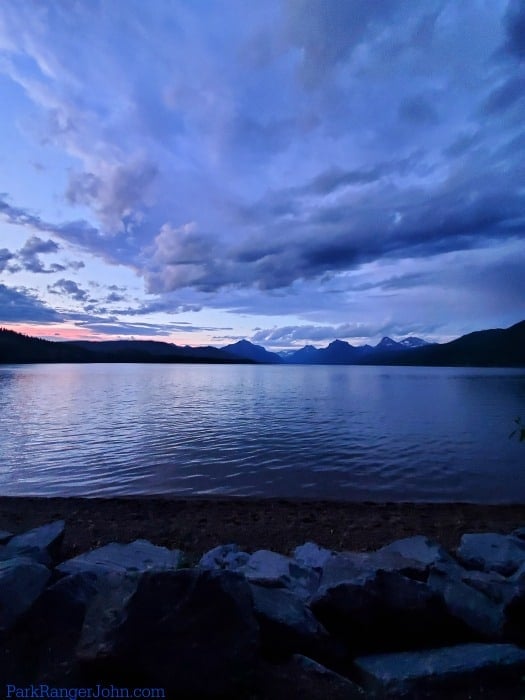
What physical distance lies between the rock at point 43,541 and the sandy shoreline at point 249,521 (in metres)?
1.27

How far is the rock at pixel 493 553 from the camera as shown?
7.52 m

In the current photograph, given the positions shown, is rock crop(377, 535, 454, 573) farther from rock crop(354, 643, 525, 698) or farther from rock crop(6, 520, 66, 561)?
rock crop(6, 520, 66, 561)

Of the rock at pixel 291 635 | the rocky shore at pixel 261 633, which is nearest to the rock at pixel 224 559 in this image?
the rocky shore at pixel 261 633

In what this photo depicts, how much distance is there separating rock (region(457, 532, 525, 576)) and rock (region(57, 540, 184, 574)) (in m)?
5.36

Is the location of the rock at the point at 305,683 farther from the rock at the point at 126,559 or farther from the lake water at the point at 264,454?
the lake water at the point at 264,454

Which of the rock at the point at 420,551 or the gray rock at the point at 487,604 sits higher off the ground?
the gray rock at the point at 487,604

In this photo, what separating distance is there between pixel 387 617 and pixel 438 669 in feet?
2.47

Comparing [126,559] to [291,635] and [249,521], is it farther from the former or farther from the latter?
[249,521]

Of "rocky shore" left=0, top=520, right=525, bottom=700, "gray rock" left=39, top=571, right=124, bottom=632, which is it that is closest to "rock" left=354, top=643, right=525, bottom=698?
"rocky shore" left=0, top=520, right=525, bottom=700

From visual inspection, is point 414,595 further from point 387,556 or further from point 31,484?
point 31,484

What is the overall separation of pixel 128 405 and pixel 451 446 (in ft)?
97.9

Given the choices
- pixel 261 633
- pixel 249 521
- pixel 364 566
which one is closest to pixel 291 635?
pixel 261 633

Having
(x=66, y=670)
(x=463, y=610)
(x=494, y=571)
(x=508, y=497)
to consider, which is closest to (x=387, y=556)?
(x=463, y=610)

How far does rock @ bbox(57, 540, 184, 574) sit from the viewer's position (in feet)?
21.4
